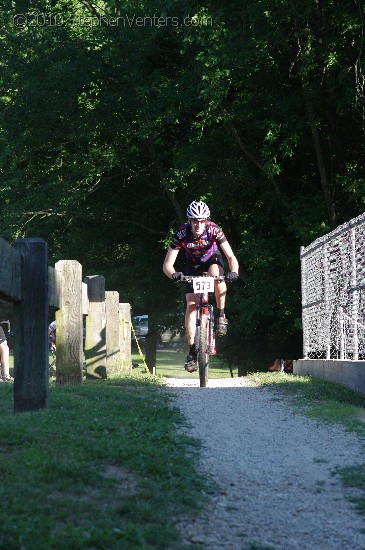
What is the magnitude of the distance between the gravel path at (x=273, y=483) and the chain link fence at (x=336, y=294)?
127 inches

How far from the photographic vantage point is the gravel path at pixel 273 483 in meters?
4.57

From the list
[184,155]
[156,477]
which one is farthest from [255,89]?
[156,477]

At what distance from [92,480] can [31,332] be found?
8.09 feet

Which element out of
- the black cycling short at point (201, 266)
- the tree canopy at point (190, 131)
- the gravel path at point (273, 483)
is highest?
the tree canopy at point (190, 131)

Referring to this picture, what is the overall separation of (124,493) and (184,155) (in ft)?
68.7

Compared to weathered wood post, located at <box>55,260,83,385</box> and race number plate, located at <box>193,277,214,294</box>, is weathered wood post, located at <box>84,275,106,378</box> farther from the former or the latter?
weathered wood post, located at <box>55,260,83,385</box>

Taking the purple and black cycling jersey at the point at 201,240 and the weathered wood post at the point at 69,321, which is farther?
the purple and black cycling jersey at the point at 201,240

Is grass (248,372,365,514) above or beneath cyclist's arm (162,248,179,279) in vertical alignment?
beneath

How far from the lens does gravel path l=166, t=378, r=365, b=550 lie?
4.57 meters

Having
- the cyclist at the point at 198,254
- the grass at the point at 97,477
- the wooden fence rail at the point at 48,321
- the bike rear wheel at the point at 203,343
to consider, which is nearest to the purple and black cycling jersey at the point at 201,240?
the cyclist at the point at 198,254

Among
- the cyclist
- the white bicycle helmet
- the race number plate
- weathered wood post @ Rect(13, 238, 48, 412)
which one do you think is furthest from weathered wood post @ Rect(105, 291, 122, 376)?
weathered wood post @ Rect(13, 238, 48, 412)

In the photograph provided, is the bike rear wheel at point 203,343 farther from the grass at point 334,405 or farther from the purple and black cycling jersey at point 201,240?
the grass at point 334,405

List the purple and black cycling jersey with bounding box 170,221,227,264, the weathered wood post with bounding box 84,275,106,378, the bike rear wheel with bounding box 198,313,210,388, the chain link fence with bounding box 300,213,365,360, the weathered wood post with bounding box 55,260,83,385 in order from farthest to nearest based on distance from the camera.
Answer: the weathered wood post with bounding box 84,275,106,378, the bike rear wheel with bounding box 198,313,210,388, the purple and black cycling jersey with bounding box 170,221,227,264, the chain link fence with bounding box 300,213,365,360, the weathered wood post with bounding box 55,260,83,385

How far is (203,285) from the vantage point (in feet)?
41.1
